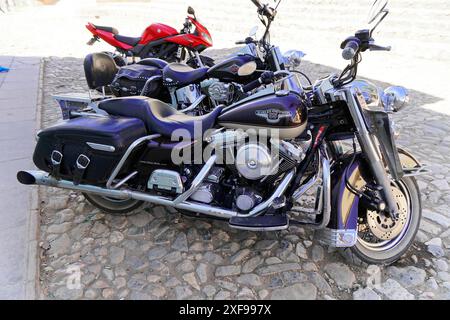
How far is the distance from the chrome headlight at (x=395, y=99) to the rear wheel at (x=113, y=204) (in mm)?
2050

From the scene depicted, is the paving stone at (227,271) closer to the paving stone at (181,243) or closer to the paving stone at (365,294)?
the paving stone at (181,243)

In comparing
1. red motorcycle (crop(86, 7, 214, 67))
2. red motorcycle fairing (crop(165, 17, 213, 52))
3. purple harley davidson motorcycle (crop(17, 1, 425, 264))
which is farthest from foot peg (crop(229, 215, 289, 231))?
red motorcycle fairing (crop(165, 17, 213, 52))

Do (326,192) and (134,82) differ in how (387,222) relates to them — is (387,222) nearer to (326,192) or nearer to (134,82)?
(326,192)

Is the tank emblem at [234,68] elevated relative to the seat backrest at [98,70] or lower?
elevated

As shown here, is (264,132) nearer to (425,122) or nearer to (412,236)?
(412,236)

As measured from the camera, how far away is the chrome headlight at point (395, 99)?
2.30 meters

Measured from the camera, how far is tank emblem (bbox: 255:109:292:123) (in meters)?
2.21

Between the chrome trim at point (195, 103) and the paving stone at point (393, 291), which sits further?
the chrome trim at point (195, 103)

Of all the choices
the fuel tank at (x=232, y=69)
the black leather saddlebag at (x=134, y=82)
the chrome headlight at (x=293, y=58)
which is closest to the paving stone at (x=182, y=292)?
the fuel tank at (x=232, y=69)

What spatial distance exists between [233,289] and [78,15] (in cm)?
1995

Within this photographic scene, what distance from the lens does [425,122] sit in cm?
505

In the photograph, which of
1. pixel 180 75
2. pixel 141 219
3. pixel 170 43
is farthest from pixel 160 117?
pixel 170 43

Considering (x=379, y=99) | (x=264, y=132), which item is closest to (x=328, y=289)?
(x=264, y=132)

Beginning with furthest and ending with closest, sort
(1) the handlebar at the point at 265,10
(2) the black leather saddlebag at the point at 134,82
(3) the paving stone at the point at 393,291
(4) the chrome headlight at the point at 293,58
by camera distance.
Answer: (2) the black leather saddlebag at the point at 134,82 → (1) the handlebar at the point at 265,10 → (4) the chrome headlight at the point at 293,58 → (3) the paving stone at the point at 393,291
